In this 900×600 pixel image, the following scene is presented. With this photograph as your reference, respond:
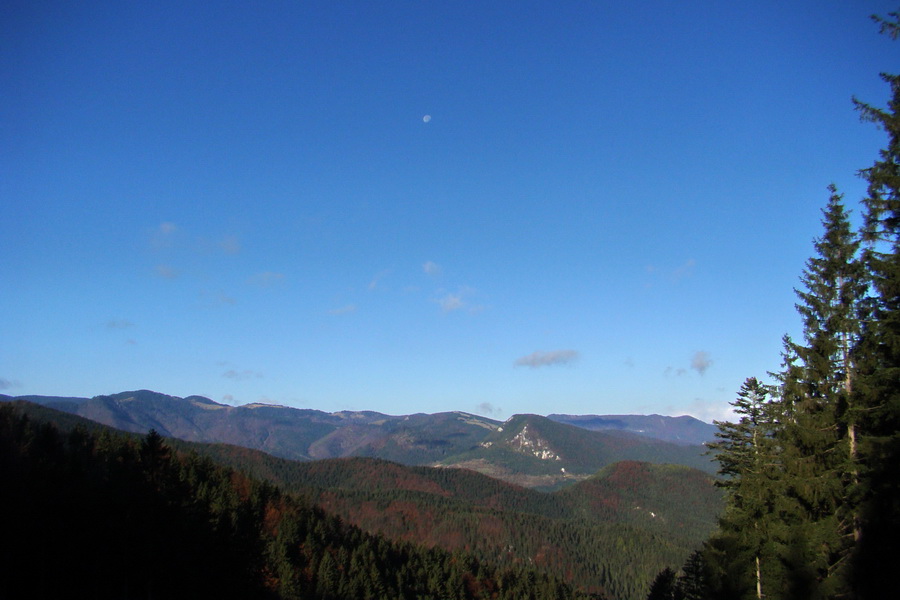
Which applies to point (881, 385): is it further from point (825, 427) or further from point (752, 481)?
point (752, 481)

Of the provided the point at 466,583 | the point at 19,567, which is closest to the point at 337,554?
the point at 466,583

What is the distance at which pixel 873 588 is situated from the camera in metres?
18.3

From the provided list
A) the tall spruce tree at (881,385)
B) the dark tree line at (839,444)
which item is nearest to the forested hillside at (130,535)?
the dark tree line at (839,444)

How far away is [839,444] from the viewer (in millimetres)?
21609

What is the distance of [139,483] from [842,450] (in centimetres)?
5328

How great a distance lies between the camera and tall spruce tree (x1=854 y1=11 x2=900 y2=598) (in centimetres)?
1661

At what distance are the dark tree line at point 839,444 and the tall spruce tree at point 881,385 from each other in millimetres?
33

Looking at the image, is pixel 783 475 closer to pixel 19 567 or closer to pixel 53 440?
pixel 19 567

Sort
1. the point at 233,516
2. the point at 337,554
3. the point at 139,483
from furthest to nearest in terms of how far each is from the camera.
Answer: the point at 337,554 → the point at 233,516 → the point at 139,483

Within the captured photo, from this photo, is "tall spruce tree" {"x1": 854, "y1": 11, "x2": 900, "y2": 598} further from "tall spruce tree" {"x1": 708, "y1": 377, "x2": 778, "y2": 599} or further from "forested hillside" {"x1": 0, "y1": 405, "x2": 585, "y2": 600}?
"forested hillside" {"x1": 0, "y1": 405, "x2": 585, "y2": 600}

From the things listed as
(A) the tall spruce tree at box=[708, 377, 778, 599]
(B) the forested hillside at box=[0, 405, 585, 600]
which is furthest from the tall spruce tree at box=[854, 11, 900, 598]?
(B) the forested hillside at box=[0, 405, 585, 600]

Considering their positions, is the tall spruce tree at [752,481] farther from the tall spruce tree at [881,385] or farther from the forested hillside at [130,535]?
the forested hillside at [130,535]

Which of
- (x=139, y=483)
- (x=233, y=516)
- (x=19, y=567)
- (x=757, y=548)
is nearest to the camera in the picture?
(x=757, y=548)

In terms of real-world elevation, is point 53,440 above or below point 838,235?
below
